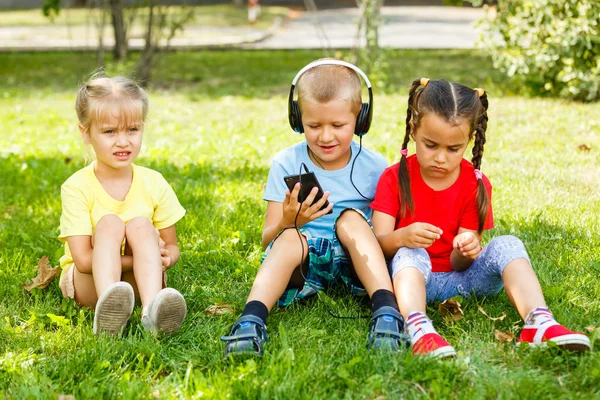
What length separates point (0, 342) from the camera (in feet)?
10.4

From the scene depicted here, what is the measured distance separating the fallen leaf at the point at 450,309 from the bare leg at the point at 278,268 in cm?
63

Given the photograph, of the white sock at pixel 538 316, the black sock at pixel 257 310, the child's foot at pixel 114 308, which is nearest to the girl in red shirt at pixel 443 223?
the white sock at pixel 538 316

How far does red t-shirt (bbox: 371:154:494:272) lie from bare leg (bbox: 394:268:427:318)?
311 mm

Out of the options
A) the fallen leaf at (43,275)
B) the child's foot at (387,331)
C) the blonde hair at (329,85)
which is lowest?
the fallen leaf at (43,275)

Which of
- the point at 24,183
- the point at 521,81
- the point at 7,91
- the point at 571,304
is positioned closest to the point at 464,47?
the point at 521,81

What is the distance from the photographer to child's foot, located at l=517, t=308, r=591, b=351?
279cm

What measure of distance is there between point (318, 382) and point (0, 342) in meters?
1.36

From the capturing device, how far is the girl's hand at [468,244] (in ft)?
10.5

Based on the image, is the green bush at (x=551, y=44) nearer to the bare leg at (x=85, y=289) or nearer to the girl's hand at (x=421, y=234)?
the girl's hand at (x=421, y=234)

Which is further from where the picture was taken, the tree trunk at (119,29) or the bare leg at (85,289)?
the tree trunk at (119,29)

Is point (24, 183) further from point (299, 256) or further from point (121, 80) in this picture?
point (299, 256)

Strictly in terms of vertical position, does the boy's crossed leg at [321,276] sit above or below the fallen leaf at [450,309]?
above

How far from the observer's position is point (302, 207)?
3.23 meters

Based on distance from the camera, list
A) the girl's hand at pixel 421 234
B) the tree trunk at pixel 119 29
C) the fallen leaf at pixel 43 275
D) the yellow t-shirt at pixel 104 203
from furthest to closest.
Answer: the tree trunk at pixel 119 29 → the fallen leaf at pixel 43 275 → the yellow t-shirt at pixel 104 203 → the girl's hand at pixel 421 234
